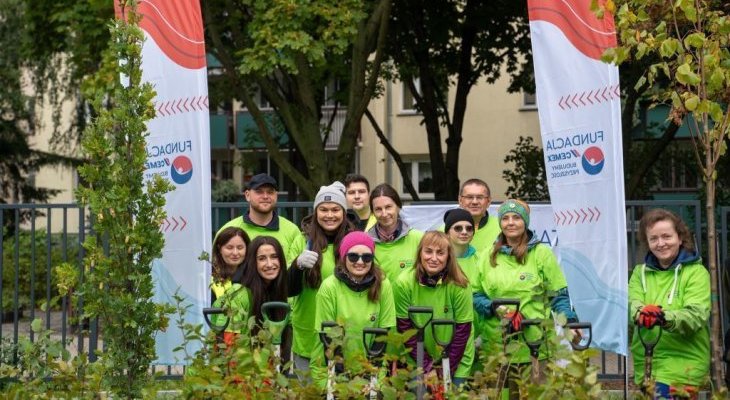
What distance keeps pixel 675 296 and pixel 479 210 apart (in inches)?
74.9

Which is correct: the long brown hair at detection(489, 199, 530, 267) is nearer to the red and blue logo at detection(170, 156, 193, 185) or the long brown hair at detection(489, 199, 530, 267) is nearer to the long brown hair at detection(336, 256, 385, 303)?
the long brown hair at detection(336, 256, 385, 303)

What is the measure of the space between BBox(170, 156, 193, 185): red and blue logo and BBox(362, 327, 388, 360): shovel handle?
2740 mm

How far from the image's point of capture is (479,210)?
8.78 m

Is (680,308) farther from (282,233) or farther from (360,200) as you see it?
(282,233)

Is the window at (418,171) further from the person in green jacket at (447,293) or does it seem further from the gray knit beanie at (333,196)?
the person in green jacket at (447,293)

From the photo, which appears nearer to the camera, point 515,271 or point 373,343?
point 373,343

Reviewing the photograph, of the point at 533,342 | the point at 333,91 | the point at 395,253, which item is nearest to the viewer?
the point at 533,342

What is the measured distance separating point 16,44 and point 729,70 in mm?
27031

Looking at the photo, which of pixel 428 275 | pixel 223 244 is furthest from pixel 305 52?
pixel 428 275

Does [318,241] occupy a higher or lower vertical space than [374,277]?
higher

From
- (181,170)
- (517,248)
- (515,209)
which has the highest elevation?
(181,170)

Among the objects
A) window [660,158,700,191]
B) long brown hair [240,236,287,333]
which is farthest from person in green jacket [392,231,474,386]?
window [660,158,700,191]

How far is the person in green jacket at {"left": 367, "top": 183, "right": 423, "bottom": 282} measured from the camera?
8.27 metres

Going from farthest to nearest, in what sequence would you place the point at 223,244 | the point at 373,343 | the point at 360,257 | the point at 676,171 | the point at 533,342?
the point at 676,171, the point at 223,244, the point at 360,257, the point at 373,343, the point at 533,342
